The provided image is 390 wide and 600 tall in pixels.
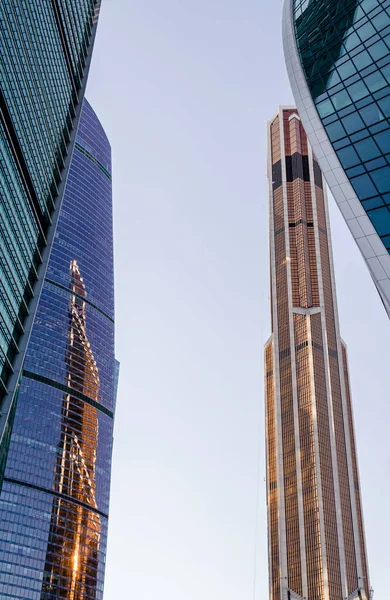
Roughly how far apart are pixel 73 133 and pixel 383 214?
50.4 m

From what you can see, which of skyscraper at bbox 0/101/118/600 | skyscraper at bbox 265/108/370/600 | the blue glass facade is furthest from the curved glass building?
skyscraper at bbox 265/108/370/600

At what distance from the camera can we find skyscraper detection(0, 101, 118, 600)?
15338cm

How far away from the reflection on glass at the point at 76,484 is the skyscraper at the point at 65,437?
227 millimetres

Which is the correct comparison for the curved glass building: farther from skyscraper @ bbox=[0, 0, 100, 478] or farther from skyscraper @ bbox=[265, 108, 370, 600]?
skyscraper @ bbox=[265, 108, 370, 600]

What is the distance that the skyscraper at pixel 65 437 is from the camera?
153375 mm

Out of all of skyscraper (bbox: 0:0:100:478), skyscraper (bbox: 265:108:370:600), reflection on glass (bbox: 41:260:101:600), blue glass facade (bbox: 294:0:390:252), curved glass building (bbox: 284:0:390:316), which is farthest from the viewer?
skyscraper (bbox: 265:108:370:600)

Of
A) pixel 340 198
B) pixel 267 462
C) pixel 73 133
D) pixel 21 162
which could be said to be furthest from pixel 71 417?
pixel 340 198

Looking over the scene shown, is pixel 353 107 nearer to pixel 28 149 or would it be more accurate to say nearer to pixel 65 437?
pixel 28 149

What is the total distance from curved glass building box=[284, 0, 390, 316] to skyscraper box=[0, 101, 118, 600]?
398 feet

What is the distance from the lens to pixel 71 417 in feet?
559

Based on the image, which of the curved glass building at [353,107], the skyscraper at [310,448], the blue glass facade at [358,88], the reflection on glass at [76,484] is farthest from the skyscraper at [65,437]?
the blue glass facade at [358,88]

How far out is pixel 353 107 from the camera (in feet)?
169

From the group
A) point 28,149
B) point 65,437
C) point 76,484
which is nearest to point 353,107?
point 28,149

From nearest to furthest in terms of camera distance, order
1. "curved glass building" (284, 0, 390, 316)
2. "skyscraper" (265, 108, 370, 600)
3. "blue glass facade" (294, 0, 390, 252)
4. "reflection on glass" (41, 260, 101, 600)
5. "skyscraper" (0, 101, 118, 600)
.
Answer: "curved glass building" (284, 0, 390, 316)
"blue glass facade" (294, 0, 390, 252)
"skyscraper" (0, 101, 118, 600)
"reflection on glass" (41, 260, 101, 600)
"skyscraper" (265, 108, 370, 600)
